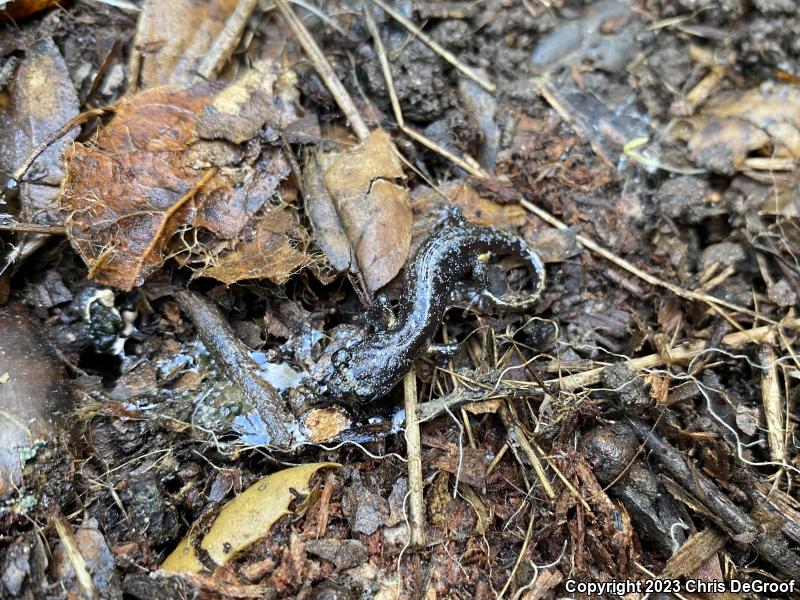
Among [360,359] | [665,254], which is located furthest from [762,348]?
[360,359]

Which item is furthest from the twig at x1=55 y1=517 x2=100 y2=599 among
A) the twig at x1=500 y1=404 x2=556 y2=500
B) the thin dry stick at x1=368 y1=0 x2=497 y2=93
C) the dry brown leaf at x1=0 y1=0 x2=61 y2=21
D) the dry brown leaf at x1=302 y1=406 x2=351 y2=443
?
the thin dry stick at x1=368 y1=0 x2=497 y2=93

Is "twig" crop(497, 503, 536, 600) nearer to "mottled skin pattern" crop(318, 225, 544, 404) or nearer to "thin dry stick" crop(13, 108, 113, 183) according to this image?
"mottled skin pattern" crop(318, 225, 544, 404)

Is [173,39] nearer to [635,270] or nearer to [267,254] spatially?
[267,254]

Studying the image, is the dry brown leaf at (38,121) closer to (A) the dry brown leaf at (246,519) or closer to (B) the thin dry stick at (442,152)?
(A) the dry brown leaf at (246,519)

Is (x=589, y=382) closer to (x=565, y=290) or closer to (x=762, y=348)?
(x=565, y=290)

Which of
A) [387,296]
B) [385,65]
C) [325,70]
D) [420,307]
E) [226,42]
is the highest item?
[226,42]

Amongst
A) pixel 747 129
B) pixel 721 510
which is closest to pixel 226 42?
pixel 747 129
